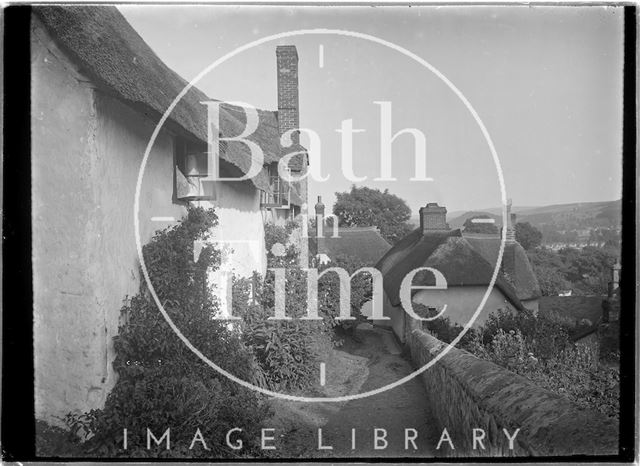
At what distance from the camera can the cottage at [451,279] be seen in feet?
43.2

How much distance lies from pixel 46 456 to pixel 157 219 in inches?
92.8

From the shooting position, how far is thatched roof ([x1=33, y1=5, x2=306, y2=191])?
4.13 m

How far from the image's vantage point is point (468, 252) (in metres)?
14.0

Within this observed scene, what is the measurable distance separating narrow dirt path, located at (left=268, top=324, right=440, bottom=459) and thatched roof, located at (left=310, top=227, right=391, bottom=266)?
1186cm

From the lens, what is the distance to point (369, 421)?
691 cm

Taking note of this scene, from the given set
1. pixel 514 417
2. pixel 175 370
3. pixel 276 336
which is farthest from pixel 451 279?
pixel 514 417

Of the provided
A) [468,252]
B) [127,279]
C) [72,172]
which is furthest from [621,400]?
[468,252]

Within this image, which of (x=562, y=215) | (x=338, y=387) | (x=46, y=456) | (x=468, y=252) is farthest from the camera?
(x=468, y=252)

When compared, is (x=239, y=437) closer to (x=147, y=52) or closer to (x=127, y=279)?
(x=127, y=279)

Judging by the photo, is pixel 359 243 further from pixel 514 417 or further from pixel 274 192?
pixel 514 417

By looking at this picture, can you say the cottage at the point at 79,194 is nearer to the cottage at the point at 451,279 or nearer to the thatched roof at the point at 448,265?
the cottage at the point at 451,279

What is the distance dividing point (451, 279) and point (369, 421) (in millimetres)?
7156

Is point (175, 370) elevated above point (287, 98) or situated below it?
below

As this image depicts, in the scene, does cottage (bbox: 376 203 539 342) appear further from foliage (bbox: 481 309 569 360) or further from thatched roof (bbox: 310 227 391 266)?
thatched roof (bbox: 310 227 391 266)
